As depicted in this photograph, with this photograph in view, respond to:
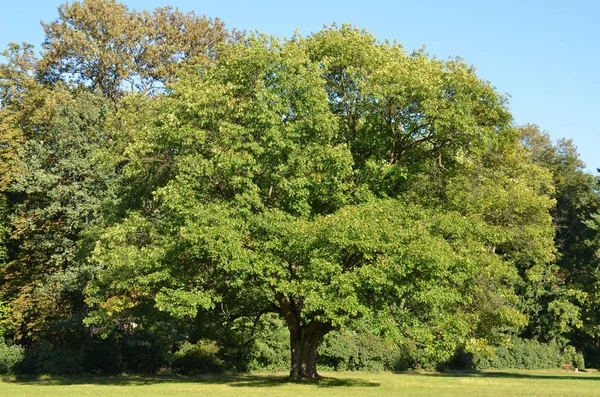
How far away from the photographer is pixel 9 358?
122ft

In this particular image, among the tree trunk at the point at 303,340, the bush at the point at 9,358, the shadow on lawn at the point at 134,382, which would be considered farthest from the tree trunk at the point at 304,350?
the bush at the point at 9,358

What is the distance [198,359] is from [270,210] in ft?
53.6

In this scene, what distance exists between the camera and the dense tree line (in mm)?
27125

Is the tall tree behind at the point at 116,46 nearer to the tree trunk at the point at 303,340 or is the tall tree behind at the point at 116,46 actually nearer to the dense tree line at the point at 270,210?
the dense tree line at the point at 270,210

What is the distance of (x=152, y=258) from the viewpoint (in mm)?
28172

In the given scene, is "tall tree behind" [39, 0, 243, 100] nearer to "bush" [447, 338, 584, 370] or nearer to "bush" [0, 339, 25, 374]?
"bush" [0, 339, 25, 374]

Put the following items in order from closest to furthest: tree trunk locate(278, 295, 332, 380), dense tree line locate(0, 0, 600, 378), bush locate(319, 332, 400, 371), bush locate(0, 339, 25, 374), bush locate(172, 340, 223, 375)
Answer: dense tree line locate(0, 0, 600, 378), tree trunk locate(278, 295, 332, 380), bush locate(0, 339, 25, 374), bush locate(172, 340, 223, 375), bush locate(319, 332, 400, 371)

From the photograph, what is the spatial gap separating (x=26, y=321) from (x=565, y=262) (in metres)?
44.1

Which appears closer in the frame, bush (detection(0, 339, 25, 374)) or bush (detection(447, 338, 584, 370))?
bush (detection(0, 339, 25, 374))

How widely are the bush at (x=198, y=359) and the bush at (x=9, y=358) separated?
836cm

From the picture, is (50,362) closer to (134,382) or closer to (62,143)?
(134,382)

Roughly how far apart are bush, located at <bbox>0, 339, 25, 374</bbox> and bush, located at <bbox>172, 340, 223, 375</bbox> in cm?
836

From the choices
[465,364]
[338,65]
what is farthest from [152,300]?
[465,364]

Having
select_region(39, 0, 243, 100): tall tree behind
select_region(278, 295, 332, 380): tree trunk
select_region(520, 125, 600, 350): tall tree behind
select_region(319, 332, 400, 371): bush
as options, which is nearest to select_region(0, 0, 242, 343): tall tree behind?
select_region(39, 0, 243, 100): tall tree behind
